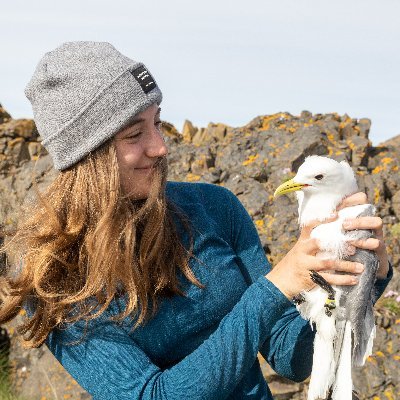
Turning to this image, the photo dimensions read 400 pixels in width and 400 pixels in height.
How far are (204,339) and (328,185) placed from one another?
0.89 metres

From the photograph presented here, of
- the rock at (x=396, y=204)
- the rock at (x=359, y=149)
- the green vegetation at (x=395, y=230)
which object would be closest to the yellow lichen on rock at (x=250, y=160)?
the rock at (x=359, y=149)

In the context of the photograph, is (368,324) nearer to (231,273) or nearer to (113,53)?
(231,273)

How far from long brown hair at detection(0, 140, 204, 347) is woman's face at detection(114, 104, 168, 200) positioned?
5cm

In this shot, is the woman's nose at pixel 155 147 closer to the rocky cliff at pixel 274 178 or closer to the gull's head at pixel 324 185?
the gull's head at pixel 324 185

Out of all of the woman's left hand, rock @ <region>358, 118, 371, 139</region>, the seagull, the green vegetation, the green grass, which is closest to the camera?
the woman's left hand

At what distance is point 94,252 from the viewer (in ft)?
9.36

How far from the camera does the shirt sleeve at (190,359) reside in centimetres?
266

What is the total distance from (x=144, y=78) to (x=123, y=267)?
78 cm

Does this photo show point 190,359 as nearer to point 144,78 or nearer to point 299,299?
point 299,299

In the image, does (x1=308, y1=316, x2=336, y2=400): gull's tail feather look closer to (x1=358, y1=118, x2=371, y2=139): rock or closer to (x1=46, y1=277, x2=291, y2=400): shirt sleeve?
(x1=46, y1=277, x2=291, y2=400): shirt sleeve

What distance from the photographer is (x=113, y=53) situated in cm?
297

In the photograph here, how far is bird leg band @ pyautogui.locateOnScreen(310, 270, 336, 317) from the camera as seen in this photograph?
8.92 feet


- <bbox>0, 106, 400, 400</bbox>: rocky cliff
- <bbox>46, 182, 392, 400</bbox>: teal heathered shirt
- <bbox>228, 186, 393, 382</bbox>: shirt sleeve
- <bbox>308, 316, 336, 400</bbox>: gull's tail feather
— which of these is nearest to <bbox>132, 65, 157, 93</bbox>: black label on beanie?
<bbox>46, 182, 392, 400</bbox>: teal heathered shirt

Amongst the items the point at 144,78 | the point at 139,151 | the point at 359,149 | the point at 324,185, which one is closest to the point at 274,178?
the point at 359,149
